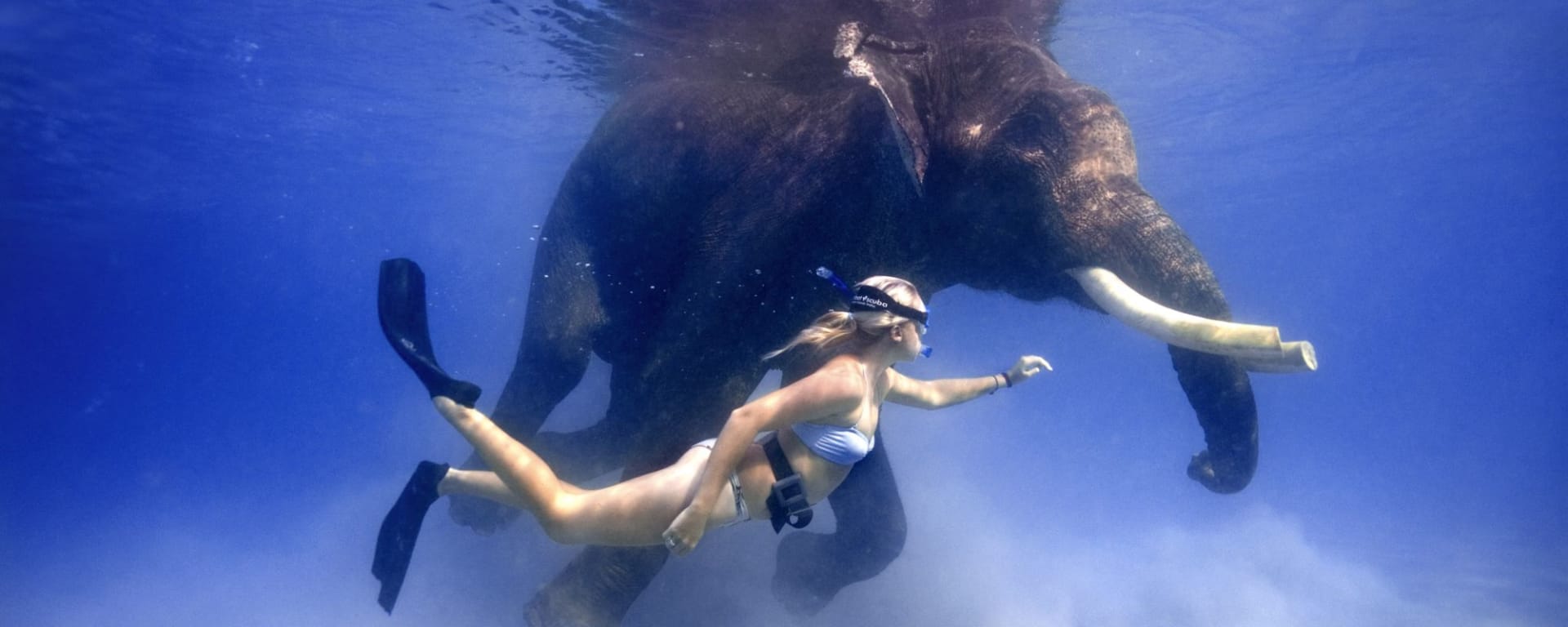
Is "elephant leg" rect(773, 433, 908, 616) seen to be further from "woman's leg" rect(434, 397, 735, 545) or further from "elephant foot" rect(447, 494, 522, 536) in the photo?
"woman's leg" rect(434, 397, 735, 545)

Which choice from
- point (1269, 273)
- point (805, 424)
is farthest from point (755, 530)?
point (1269, 273)

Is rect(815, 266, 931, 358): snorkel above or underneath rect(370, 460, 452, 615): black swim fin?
above

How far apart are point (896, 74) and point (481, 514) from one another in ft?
18.0

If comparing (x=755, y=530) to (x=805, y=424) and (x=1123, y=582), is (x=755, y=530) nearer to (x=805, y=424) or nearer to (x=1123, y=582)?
(x=805, y=424)

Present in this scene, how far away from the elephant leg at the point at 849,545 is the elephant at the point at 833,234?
2400 millimetres

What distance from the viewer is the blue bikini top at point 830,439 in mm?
3877

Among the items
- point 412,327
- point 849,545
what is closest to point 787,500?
point 412,327

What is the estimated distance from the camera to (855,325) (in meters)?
4.06

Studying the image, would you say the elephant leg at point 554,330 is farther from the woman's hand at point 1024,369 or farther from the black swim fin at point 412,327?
the woman's hand at point 1024,369

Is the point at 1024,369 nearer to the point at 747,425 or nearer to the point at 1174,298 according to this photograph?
the point at 1174,298

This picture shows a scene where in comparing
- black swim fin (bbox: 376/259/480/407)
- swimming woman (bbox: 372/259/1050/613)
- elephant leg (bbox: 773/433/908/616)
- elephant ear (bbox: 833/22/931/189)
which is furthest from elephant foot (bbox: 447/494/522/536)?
elephant ear (bbox: 833/22/931/189)

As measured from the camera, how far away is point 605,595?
4465mm

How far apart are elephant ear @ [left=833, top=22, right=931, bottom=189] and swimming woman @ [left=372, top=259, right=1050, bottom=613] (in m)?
0.86

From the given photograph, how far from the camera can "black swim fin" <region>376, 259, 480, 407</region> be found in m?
3.69
